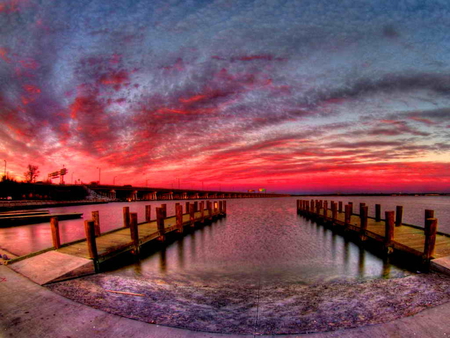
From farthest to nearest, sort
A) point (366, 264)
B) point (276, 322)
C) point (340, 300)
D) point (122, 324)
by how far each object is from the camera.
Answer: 1. point (366, 264)
2. point (340, 300)
3. point (276, 322)
4. point (122, 324)

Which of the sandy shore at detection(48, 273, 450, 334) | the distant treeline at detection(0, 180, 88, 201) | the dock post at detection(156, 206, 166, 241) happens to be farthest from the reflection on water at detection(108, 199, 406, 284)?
the distant treeline at detection(0, 180, 88, 201)

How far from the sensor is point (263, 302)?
320 inches

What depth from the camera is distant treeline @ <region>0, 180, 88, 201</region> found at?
89.3m

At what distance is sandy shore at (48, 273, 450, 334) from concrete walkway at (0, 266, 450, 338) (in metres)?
0.63

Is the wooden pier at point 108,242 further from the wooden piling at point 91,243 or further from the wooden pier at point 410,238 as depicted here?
the wooden pier at point 410,238

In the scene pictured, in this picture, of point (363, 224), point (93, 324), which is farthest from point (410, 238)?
point (93, 324)

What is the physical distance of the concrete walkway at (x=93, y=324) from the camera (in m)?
5.39

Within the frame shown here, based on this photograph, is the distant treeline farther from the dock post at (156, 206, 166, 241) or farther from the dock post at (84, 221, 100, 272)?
the dock post at (84, 221, 100, 272)

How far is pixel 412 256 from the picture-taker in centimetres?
1205

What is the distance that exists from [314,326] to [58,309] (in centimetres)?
657

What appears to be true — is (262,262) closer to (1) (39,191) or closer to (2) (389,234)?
(2) (389,234)

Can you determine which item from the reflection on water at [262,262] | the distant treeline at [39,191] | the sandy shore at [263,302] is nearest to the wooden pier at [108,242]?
the reflection on water at [262,262]

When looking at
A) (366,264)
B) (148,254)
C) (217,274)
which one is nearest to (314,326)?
(217,274)

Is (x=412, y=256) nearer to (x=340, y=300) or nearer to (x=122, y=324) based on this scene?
(x=340, y=300)
